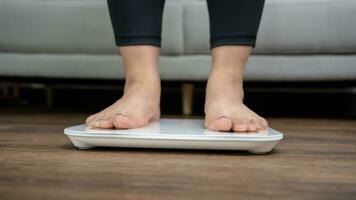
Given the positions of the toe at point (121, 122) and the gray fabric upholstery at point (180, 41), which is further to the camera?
the gray fabric upholstery at point (180, 41)

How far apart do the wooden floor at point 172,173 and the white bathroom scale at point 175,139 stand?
0.01 m

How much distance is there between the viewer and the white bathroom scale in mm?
683

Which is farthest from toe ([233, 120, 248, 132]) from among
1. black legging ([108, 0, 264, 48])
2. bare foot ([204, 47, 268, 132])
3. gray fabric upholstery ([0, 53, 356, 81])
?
gray fabric upholstery ([0, 53, 356, 81])

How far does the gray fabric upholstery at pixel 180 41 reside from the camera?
138 centimetres

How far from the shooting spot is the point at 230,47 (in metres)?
0.86

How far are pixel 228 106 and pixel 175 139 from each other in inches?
7.2

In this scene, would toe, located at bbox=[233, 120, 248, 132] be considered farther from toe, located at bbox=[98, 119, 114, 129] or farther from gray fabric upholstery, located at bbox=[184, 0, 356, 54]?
gray fabric upholstery, located at bbox=[184, 0, 356, 54]

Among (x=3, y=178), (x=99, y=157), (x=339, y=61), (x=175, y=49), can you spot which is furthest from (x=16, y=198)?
(x=339, y=61)

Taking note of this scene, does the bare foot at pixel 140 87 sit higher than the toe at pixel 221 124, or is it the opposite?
the bare foot at pixel 140 87

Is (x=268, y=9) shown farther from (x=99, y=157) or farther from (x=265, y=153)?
(x=99, y=157)

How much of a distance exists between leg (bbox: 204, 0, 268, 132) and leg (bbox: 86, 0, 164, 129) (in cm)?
11

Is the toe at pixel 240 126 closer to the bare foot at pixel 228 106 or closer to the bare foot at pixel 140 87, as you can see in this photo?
the bare foot at pixel 228 106

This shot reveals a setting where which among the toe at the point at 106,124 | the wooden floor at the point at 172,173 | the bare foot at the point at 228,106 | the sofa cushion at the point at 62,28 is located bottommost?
the wooden floor at the point at 172,173

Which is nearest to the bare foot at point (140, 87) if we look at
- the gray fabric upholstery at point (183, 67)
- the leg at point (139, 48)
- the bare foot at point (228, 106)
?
the leg at point (139, 48)
